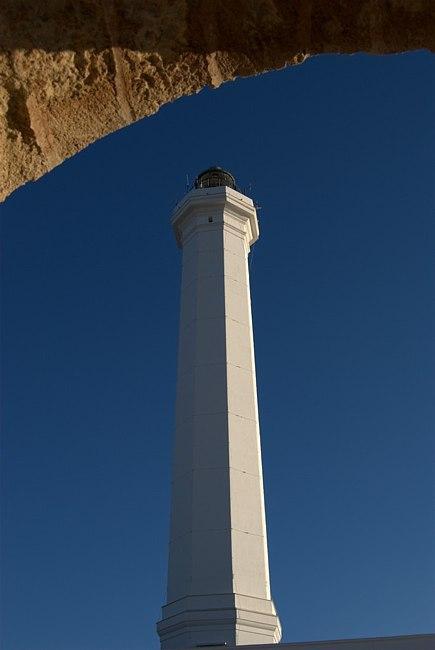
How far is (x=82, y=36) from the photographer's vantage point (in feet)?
5.94

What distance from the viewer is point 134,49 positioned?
74.4 inches

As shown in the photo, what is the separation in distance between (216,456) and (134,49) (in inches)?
346

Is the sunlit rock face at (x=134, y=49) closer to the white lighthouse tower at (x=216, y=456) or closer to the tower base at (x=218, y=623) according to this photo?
the white lighthouse tower at (x=216, y=456)

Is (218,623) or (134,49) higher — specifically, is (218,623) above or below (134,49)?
above

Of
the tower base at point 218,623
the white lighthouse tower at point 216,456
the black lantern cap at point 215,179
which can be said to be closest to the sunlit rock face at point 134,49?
the white lighthouse tower at point 216,456

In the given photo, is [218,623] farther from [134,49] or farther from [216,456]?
[134,49]

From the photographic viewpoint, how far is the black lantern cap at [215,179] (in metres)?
15.1

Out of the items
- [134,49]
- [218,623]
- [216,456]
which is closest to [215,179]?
[216,456]

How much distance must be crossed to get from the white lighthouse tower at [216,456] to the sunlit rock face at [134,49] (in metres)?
7.80

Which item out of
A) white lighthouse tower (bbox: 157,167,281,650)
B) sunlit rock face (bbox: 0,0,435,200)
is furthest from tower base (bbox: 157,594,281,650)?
sunlit rock face (bbox: 0,0,435,200)

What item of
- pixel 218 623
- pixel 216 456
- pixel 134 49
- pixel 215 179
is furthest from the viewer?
pixel 215 179

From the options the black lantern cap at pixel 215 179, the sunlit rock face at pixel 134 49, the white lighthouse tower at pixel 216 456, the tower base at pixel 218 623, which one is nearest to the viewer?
the sunlit rock face at pixel 134 49

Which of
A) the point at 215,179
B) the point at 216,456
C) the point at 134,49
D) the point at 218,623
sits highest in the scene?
the point at 215,179

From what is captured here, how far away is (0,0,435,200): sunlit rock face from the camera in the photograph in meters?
1.77
